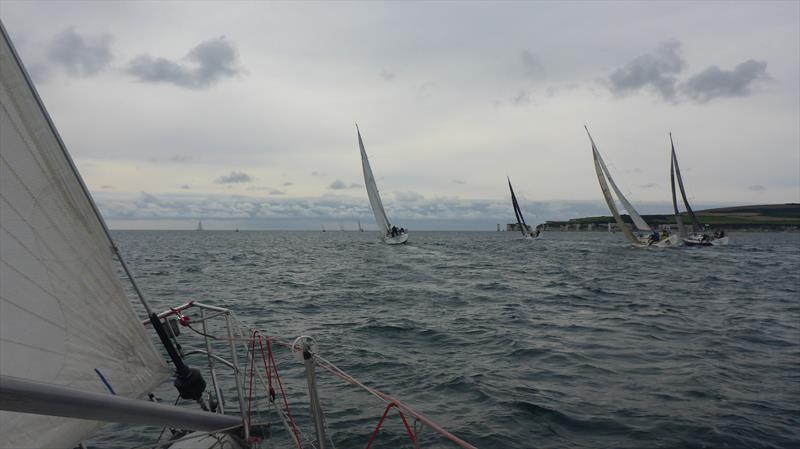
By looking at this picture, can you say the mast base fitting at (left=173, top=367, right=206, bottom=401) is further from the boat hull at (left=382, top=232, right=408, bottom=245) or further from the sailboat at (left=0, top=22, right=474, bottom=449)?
the boat hull at (left=382, top=232, right=408, bottom=245)

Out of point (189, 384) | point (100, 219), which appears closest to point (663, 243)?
point (189, 384)

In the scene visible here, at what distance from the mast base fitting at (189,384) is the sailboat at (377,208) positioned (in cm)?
5714

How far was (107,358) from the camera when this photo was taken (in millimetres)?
3639

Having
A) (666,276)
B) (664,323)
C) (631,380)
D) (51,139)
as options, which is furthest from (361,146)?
(51,139)

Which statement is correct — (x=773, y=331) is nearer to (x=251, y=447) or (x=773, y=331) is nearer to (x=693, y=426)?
(x=693, y=426)

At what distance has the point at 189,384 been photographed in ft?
13.4

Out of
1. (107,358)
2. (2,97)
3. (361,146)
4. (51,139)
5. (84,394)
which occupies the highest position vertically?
(361,146)

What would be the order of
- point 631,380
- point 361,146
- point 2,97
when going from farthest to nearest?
point 361,146 < point 631,380 < point 2,97

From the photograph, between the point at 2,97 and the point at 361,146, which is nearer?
the point at 2,97

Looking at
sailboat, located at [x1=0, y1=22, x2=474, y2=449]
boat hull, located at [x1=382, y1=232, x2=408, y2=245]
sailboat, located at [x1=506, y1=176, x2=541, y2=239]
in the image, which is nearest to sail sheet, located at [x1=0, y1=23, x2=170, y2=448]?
sailboat, located at [x1=0, y1=22, x2=474, y2=449]

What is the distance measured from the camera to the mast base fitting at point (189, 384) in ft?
13.2

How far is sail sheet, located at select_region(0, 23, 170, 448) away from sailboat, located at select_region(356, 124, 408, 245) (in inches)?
2262

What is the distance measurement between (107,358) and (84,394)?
2.55 meters

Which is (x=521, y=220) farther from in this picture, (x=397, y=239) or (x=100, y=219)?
(x=100, y=219)
